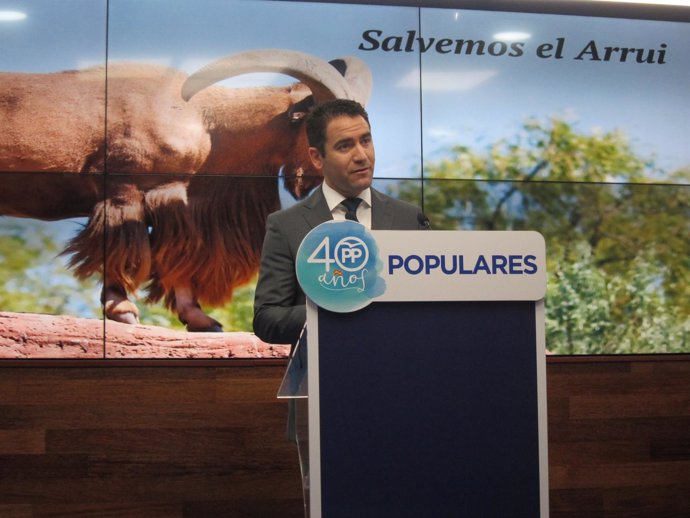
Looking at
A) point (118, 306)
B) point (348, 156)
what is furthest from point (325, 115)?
point (118, 306)

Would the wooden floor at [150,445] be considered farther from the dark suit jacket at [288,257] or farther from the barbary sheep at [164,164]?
the dark suit jacket at [288,257]

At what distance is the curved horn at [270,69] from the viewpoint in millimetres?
4438

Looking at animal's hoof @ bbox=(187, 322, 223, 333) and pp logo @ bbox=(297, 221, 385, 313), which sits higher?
animal's hoof @ bbox=(187, 322, 223, 333)

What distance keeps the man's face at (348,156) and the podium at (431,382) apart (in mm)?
845

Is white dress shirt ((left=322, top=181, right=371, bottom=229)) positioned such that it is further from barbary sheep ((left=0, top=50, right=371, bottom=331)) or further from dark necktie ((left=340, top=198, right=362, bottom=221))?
barbary sheep ((left=0, top=50, right=371, bottom=331))

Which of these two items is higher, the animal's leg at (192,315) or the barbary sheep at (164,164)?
the barbary sheep at (164,164)

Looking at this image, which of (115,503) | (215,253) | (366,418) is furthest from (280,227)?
(115,503)

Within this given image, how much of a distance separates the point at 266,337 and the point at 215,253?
211 centimetres

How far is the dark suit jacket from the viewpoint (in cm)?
233

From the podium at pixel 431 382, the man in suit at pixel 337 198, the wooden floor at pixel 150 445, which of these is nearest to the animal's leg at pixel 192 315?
the wooden floor at pixel 150 445

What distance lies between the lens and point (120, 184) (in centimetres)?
437

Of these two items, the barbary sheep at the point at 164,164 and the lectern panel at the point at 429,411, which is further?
the barbary sheep at the point at 164,164

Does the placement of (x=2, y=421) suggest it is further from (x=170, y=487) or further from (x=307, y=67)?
(x=307, y=67)

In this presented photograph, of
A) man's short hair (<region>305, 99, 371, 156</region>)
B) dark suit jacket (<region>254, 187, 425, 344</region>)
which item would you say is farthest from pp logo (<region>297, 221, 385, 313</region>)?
man's short hair (<region>305, 99, 371, 156</region>)
